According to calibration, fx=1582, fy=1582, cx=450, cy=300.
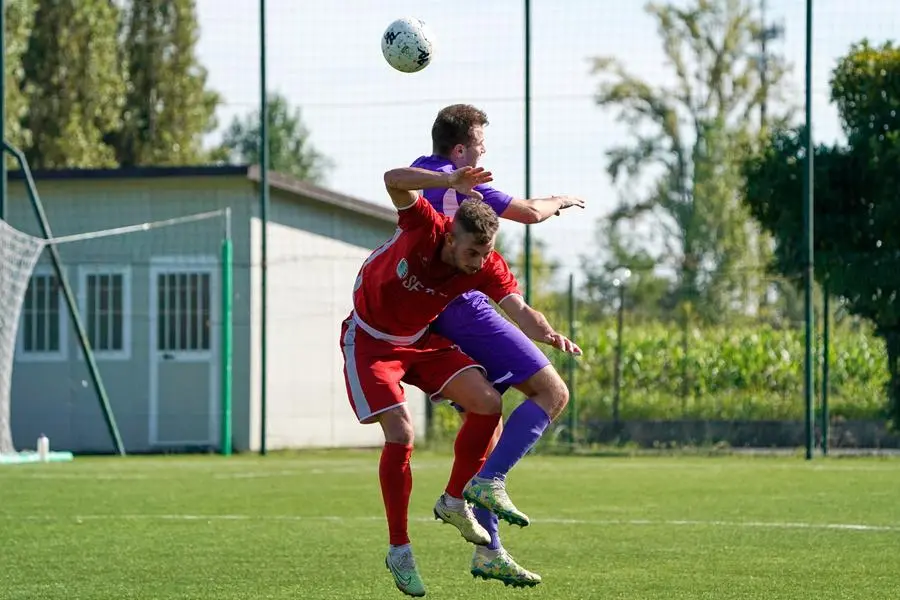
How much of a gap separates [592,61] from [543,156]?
2.46 metres

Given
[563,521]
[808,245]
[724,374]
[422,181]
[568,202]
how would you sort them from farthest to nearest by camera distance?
[724,374] < [808,245] < [563,521] < [568,202] < [422,181]

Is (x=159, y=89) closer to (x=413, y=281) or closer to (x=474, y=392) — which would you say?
(x=474, y=392)

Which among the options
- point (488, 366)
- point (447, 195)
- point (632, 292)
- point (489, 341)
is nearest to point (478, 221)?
point (447, 195)

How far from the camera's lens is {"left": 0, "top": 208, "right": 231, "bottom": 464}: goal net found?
2225 cm

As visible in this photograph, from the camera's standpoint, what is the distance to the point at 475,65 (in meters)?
19.6

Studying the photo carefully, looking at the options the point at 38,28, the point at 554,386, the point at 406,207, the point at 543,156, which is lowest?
the point at 554,386

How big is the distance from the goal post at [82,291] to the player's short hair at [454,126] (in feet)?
36.7

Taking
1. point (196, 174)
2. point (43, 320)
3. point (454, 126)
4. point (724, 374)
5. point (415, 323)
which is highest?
point (196, 174)

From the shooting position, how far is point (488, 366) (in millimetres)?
7594

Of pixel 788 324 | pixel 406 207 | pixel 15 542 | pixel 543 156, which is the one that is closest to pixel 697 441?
pixel 788 324

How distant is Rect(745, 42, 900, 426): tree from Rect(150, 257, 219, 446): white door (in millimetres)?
7761

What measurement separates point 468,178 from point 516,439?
1.41 m

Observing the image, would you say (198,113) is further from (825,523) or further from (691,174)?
(825,523)

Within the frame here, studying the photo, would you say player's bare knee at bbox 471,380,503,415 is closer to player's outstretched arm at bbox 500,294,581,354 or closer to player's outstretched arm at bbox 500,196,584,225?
player's outstretched arm at bbox 500,294,581,354
